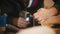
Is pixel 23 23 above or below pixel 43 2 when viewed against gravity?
below

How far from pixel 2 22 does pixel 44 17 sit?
0.26 m

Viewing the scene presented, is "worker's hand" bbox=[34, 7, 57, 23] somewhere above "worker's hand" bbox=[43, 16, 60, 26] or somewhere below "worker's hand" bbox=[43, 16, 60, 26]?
above

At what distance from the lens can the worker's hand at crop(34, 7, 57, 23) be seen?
741mm

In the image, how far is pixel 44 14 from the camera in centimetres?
75

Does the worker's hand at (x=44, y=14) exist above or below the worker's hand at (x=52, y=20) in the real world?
above

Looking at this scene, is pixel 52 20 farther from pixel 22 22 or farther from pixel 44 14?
pixel 22 22

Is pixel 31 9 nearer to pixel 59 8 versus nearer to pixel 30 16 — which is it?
pixel 30 16

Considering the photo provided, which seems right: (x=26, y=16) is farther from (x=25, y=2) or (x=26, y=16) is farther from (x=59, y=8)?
(x=59, y=8)

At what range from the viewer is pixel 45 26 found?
2.38 feet

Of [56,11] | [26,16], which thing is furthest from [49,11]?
[26,16]

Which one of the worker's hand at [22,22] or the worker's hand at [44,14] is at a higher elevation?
the worker's hand at [44,14]

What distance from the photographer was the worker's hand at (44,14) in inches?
29.2

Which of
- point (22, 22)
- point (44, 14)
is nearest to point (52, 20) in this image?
point (44, 14)

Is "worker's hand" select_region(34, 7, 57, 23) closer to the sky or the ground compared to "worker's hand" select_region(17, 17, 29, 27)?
closer to the sky
